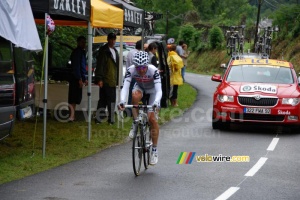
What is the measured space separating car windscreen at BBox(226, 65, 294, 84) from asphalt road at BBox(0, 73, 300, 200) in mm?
2049

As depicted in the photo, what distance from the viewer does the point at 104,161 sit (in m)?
13.2

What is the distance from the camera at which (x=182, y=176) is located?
38.6 ft

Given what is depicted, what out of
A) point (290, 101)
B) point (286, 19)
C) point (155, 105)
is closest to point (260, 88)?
point (290, 101)

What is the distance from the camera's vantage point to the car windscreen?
18.6 meters

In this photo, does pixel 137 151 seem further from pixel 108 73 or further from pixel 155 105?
pixel 108 73

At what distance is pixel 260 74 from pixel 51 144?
20.0ft

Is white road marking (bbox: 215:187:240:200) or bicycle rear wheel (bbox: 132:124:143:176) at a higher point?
bicycle rear wheel (bbox: 132:124:143:176)

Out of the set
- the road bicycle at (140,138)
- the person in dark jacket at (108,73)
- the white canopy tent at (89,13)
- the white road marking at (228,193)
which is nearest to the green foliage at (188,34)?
the person in dark jacket at (108,73)

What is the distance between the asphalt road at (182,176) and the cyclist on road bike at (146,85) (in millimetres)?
636

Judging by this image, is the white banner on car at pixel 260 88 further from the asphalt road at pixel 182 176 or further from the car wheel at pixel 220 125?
the asphalt road at pixel 182 176

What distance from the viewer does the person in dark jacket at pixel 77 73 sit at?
1773 cm

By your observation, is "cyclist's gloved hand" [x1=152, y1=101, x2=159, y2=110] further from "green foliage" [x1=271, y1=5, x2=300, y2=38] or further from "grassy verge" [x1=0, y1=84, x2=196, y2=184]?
"green foliage" [x1=271, y1=5, x2=300, y2=38]

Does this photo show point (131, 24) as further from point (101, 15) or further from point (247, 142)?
point (247, 142)

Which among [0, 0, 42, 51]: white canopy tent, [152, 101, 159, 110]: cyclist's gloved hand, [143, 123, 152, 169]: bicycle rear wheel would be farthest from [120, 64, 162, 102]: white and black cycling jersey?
[0, 0, 42, 51]: white canopy tent
